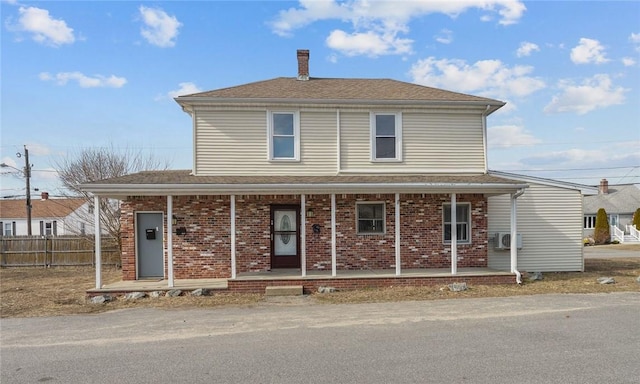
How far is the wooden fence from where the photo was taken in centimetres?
1708

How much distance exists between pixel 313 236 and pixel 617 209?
3687cm

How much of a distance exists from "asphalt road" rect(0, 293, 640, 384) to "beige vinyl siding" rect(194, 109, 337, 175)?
4.55 m

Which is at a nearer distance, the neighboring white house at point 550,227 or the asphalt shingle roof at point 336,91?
the asphalt shingle roof at point 336,91

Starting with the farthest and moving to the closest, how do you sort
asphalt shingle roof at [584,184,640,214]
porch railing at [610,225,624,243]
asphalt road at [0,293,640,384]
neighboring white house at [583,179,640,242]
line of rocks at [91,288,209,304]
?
asphalt shingle roof at [584,184,640,214] → neighboring white house at [583,179,640,242] → porch railing at [610,225,624,243] → line of rocks at [91,288,209,304] → asphalt road at [0,293,640,384]

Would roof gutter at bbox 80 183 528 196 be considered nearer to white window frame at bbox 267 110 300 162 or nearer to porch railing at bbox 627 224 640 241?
white window frame at bbox 267 110 300 162

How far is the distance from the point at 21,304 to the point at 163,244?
3442 millimetres

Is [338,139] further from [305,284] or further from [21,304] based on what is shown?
[21,304]

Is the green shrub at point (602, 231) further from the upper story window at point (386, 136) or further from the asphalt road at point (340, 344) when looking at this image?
the asphalt road at point (340, 344)

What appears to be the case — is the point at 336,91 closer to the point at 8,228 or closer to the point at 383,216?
the point at 383,216

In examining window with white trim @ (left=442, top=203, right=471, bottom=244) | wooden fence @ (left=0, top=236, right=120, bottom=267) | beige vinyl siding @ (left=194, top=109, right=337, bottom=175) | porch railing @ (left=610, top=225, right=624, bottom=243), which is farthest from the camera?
porch railing @ (left=610, top=225, right=624, bottom=243)

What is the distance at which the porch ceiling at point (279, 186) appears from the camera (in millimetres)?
9953

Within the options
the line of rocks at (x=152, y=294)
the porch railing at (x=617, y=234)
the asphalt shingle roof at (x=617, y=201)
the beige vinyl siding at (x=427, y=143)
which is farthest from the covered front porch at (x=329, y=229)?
the asphalt shingle roof at (x=617, y=201)

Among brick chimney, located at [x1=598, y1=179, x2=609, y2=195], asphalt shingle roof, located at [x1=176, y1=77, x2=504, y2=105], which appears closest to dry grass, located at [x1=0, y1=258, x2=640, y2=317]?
asphalt shingle roof, located at [x1=176, y1=77, x2=504, y2=105]

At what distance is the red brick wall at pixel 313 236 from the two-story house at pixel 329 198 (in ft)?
0.09
